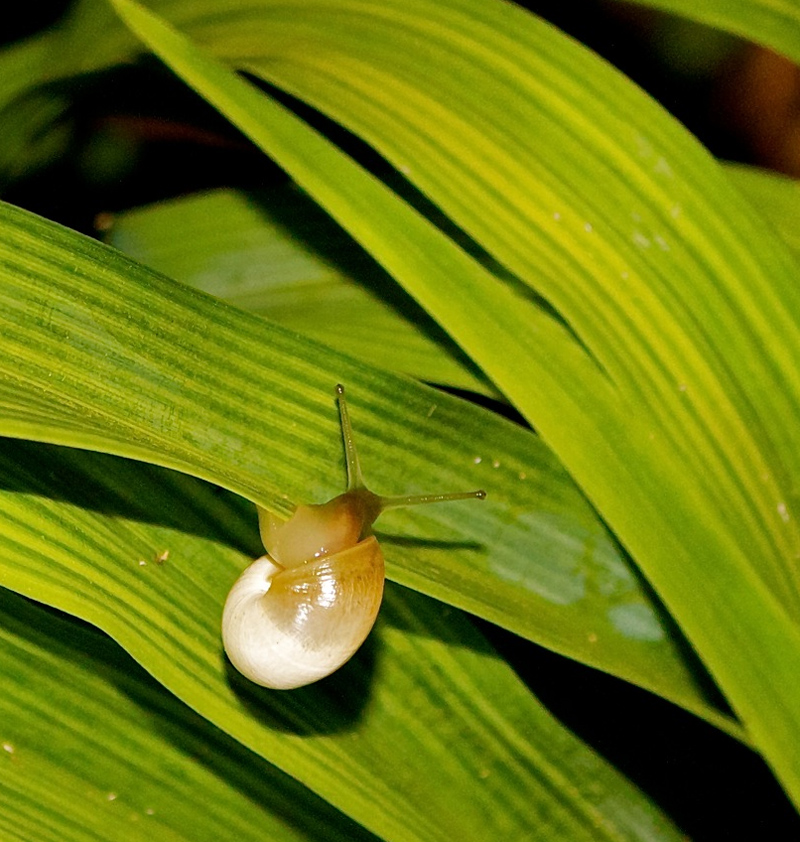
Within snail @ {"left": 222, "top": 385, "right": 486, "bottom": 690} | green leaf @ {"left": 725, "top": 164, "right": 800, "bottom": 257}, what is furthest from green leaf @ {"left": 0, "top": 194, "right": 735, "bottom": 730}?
green leaf @ {"left": 725, "top": 164, "right": 800, "bottom": 257}

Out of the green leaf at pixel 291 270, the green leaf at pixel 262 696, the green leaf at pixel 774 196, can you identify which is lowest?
the green leaf at pixel 262 696

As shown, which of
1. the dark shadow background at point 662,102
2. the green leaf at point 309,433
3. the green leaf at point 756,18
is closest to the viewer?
the green leaf at point 309,433

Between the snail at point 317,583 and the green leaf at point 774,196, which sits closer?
the snail at point 317,583

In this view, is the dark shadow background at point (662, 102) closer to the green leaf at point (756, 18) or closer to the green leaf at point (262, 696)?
the green leaf at point (262, 696)

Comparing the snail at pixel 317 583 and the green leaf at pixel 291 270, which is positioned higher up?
the green leaf at pixel 291 270

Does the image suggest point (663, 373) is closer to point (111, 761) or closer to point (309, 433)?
point (309, 433)

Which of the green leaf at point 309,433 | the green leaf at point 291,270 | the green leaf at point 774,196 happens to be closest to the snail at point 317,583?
the green leaf at point 309,433

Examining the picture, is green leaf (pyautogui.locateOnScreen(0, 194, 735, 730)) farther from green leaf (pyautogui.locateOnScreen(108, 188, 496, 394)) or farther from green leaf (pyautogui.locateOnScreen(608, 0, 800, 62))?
green leaf (pyautogui.locateOnScreen(608, 0, 800, 62))

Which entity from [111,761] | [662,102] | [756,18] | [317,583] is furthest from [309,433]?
[662,102]

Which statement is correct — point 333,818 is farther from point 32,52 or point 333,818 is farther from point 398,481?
point 32,52

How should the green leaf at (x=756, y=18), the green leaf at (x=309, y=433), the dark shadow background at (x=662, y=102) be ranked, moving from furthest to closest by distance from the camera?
the dark shadow background at (x=662, y=102) < the green leaf at (x=756, y=18) < the green leaf at (x=309, y=433)
